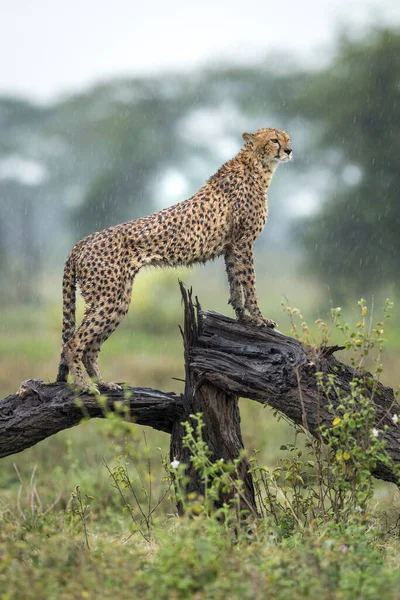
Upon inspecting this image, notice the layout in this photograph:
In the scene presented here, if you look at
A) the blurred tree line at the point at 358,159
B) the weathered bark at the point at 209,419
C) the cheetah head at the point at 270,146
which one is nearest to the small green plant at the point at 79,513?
the weathered bark at the point at 209,419

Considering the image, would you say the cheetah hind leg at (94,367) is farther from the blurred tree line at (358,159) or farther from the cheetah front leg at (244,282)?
the blurred tree line at (358,159)

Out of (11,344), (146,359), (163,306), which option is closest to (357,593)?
(146,359)

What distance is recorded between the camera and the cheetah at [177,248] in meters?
6.06

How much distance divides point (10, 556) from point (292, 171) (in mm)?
21842

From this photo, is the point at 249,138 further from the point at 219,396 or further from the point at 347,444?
the point at 347,444

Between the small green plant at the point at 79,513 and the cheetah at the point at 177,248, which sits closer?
the small green plant at the point at 79,513

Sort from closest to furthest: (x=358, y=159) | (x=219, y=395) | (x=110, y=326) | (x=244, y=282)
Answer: (x=110, y=326), (x=219, y=395), (x=244, y=282), (x=358, y=159)

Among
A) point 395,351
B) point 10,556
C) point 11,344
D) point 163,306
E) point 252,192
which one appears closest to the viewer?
point 10,556

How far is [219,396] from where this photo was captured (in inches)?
250

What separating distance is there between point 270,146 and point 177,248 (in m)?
1.23

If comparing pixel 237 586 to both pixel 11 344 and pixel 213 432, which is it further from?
pixel 11 344

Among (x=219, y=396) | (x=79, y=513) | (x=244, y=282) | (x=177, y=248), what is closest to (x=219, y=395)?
(x=219, y=396)

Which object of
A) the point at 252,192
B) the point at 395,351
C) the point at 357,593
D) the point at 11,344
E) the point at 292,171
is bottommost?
the point at 357,593

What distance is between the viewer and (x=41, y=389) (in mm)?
6449
